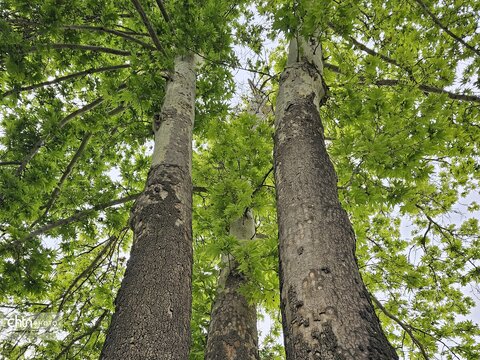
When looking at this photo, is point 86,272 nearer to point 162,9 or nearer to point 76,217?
point 76,217

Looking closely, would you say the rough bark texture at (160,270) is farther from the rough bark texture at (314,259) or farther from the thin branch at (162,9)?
the thin branch at (162,9)

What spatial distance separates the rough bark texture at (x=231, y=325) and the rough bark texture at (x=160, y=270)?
1.07m

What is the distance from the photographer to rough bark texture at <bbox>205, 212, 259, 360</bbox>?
2.90 meters

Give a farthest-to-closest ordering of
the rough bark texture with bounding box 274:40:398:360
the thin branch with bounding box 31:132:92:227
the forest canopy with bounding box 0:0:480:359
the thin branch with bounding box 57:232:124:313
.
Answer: the thin branch with bounding box 57:232:124:313, the thin branch with bounding box 31:132:92:227, the forest canopy with bounding box 0:0:480:359, the rough bark texture with bounding box 274:40:398:360

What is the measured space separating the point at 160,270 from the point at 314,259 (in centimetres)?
88

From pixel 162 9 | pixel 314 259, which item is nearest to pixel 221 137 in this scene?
pixel 162 9

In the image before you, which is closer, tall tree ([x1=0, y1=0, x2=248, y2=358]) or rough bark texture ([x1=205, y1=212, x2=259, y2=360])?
tall tree ([x1=0, y1=0, x2=248, y2=358])

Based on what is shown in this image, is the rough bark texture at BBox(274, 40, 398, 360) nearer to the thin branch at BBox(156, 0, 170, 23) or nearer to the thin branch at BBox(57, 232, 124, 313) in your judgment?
the thin branch at BBox(156, 0, 170, 23)

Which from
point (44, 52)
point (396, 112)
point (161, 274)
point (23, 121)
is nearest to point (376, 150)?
point (396, 112)

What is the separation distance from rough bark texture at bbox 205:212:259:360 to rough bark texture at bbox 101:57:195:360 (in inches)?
42.1

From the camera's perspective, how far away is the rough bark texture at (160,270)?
61.7 inches

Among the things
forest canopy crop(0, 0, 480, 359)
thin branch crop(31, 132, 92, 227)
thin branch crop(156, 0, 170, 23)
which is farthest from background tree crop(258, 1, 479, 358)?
thin branch crop(31, 132, 92, 227)

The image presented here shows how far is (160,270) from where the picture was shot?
1858 millimetres

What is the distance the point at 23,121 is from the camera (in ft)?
12.4
